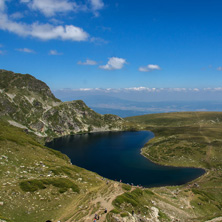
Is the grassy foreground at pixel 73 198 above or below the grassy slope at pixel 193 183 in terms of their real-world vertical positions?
above

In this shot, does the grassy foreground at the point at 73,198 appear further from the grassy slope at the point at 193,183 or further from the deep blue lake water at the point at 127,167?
the deep blue lake water at the point at 127,167

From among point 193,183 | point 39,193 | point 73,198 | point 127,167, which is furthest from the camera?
point 127,167

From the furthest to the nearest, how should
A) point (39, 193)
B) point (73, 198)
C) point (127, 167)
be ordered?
point (127, 167) → point (73, 198) → point (39, 193)

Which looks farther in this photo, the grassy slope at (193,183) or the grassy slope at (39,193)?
the grassy slope at (193,183)

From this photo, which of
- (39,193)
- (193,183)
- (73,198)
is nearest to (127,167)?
(193,183)

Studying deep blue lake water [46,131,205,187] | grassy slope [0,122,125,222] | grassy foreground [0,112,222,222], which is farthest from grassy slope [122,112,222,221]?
grassy slope [0,122,125,222]

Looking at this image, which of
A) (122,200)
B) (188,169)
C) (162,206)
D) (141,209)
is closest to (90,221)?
(122,200)

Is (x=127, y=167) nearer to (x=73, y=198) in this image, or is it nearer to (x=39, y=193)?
A: (x=73, y=198)

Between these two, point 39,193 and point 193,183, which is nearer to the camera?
point 39,193

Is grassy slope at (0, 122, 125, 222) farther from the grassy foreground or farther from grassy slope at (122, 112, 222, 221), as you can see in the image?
grassy slope at (122, 112, 222, 221)

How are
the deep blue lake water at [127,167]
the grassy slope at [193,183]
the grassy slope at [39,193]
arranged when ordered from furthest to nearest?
the deep blue lake water at [127,167], the grassy slope at [193,183], the grassy slope at [39,193]

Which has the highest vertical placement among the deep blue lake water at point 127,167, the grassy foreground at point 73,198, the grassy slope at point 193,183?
the grassy foreground at point 73,198

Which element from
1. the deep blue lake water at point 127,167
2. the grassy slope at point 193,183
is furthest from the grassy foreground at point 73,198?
the deep blue lake water at point 127,167

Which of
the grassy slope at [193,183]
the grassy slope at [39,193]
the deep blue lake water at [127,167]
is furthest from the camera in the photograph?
the deep blue lake water at [127,167]
